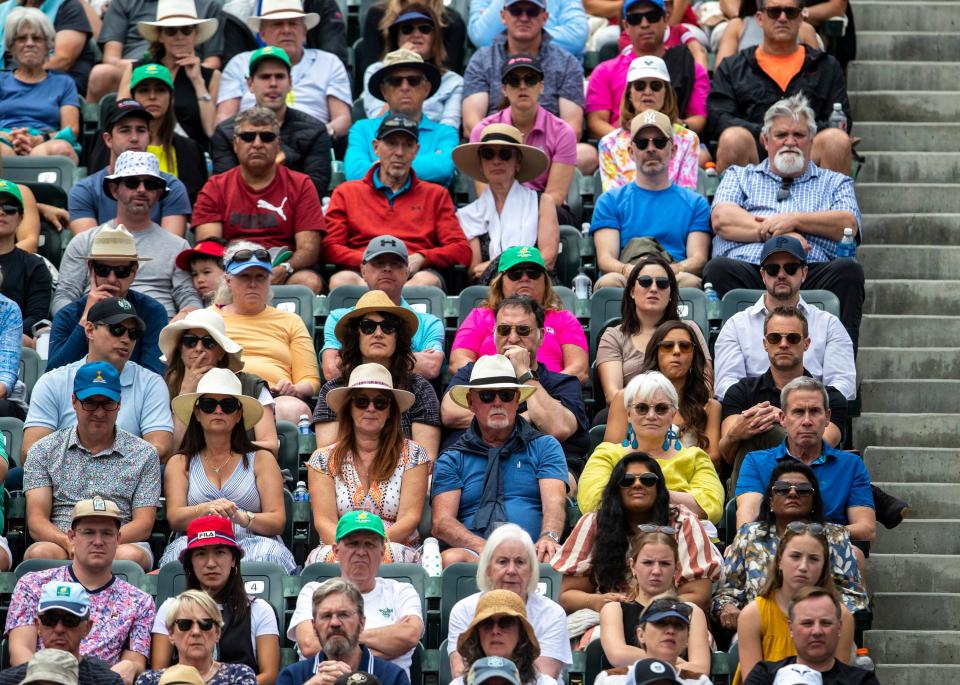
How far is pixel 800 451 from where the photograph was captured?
9.91 metres

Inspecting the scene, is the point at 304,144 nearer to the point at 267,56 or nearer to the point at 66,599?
the point at 267,56

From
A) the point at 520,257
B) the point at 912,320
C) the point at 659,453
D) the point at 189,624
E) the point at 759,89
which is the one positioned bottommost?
the point at 189,624

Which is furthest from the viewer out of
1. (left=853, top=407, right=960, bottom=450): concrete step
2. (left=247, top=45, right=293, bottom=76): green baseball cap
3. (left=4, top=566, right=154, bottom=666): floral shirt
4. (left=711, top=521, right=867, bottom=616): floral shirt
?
(left=247, top=45, right=293, bottom=76): green baseball cap

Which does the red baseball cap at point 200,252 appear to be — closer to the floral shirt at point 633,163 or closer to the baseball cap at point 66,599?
the floral shirt at point 633,163

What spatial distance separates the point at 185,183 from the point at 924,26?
5191 mm

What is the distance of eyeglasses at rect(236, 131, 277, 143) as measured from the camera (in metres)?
12.1

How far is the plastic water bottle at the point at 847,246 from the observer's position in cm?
1177

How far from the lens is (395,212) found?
39.6ft

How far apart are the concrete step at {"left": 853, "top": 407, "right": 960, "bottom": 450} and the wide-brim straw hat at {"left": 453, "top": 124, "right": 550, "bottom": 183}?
7.67 feet

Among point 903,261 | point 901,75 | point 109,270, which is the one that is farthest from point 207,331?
point 901,75

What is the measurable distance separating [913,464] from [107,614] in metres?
4.26

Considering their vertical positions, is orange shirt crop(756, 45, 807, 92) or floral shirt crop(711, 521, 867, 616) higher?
orange shirt crop(756, 45, 807, 92)

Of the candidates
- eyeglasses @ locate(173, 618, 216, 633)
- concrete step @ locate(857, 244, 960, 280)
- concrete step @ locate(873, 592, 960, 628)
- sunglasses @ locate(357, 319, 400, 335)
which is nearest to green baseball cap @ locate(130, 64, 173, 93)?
sunglasses @ locate(357, 319, 400, 335)

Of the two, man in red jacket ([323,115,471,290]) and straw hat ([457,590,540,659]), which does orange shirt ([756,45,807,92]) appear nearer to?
man in red jacket ([323,115,471,290])
